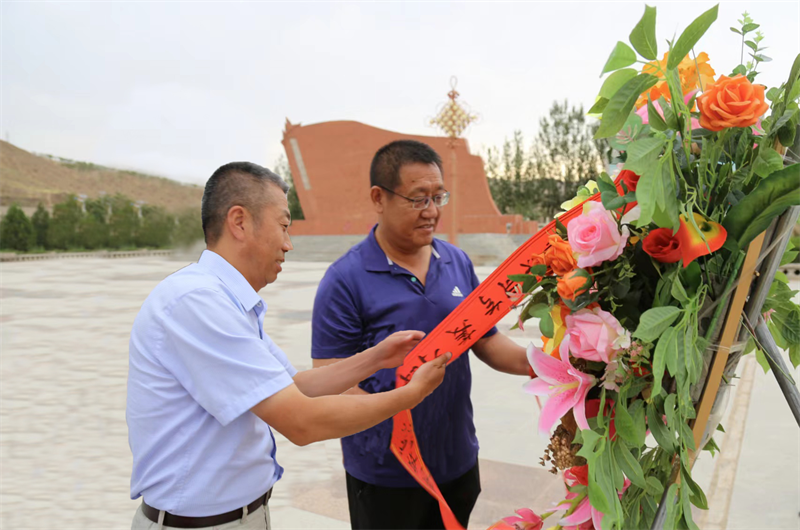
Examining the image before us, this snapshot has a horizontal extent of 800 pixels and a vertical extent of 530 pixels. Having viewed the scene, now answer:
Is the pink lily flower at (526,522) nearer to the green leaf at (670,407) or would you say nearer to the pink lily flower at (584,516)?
the pink lily flower at (584,516)

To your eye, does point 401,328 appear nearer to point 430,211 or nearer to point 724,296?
point 430,211

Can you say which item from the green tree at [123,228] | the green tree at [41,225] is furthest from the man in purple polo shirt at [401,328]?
the green tree at [41,225]

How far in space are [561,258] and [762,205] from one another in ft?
1.04

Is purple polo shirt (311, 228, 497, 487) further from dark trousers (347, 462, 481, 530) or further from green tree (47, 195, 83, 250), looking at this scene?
green tree (47, 195, 83, 250)

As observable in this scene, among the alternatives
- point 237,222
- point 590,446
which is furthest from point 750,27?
point 237,222

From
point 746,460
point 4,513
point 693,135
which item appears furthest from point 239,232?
point 746,460

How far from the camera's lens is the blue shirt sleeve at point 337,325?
1.92 metres

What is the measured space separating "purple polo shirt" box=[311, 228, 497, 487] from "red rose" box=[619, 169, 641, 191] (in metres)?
1.03

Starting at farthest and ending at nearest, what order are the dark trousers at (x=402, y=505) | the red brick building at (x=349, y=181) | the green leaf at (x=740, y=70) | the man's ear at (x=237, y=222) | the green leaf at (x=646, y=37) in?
the red brick building at (x=349, y=181)
the dark trousers at (x=402, y=505)
the man's ear at (x=237, y=222)
the green leaf at (x=740, y=70)
the green leaf at (x=646, y=37)

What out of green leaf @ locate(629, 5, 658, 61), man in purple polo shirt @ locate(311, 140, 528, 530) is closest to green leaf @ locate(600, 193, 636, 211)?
green leaf @ locate(629, 5, 658, 61)

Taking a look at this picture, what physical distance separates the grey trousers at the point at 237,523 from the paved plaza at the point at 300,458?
5.27 ft

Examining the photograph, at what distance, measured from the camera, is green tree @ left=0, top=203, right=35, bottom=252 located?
33000 mm

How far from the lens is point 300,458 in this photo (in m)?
3.89

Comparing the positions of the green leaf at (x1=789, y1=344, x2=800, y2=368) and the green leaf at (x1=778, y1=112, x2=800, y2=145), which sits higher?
the green leaf at (x1=778, y1=112, x2=800, y2=145)
